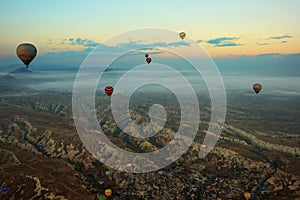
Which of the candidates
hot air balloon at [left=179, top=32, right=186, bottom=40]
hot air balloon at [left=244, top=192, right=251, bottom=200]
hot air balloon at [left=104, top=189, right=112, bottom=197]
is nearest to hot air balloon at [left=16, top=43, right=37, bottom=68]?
hot air balloon at [left=104, top=189, right=112, bottom=197]

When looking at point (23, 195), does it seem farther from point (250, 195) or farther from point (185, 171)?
point (250, 195)

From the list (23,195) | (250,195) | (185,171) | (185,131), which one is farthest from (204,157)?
(23,195)

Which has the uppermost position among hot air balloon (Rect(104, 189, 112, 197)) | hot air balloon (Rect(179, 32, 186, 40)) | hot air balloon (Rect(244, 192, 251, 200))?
hot air balloon (Rect(179, 32, 186, 40))

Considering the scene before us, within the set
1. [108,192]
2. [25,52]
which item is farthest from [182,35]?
[108,192]

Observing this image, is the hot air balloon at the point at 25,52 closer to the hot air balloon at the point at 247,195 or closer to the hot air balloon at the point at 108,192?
the hot air balloon at the point at 108,192

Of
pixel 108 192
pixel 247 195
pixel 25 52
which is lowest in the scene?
pixel 108 192

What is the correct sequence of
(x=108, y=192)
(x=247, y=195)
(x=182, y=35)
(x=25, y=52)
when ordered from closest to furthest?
(x=25, y=52) < (x=108, y=192) < (x=247, y=195) < (x=182, y=35)

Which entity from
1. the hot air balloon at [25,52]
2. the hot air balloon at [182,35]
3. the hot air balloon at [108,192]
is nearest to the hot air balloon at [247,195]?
the hot air balloon at [108,192]

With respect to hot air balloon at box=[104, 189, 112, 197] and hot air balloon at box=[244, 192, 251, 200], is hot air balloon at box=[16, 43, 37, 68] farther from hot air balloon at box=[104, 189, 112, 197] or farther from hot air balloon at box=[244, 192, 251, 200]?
hot air balloon at box=[244, 192, 251, 200]

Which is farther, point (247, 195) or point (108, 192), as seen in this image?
point (247, 195)

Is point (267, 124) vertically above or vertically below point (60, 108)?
above

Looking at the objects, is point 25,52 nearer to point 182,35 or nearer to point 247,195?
point 182,35
